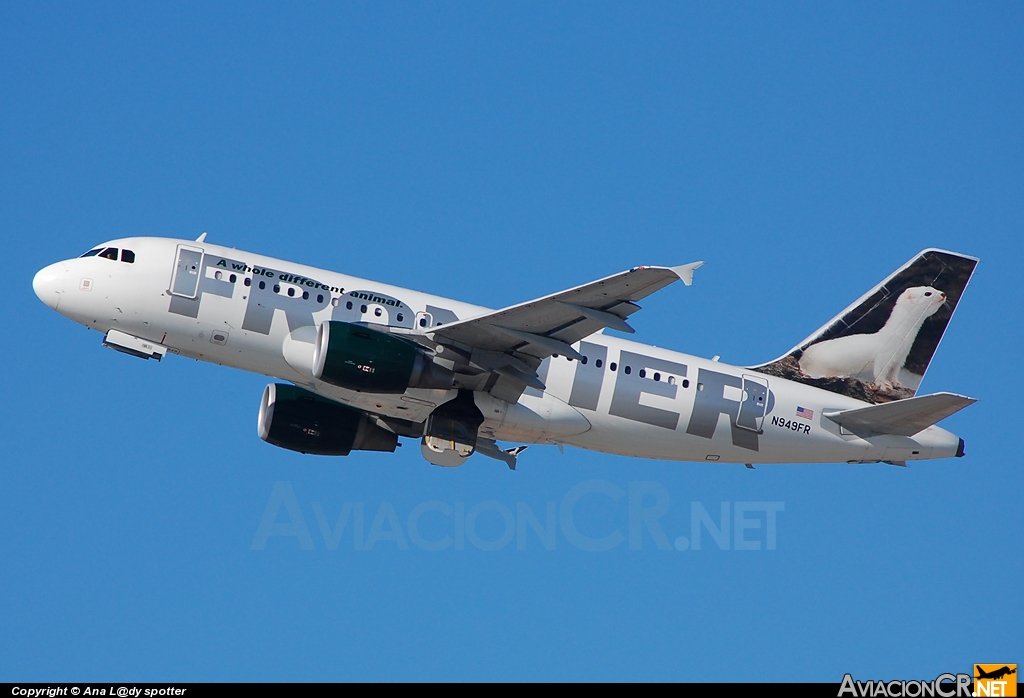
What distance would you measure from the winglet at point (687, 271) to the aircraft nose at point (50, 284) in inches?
696

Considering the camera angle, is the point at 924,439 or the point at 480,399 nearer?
the point at 480,399

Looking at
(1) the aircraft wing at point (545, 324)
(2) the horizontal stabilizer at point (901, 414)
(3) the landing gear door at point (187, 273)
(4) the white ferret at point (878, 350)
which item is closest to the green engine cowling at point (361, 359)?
(1) the aircraft wing at point (545, 324)

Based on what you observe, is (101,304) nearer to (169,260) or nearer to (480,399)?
(169,260)

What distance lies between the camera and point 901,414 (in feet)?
122

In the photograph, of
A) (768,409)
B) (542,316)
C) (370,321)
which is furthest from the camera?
(768,409)

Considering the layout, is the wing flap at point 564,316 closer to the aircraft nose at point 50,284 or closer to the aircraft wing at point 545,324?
the aircraft wing at point 545,324

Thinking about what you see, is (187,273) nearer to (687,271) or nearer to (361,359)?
(361,359)

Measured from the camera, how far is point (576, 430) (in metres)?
36.4

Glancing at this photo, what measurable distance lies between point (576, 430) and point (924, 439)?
11.1m

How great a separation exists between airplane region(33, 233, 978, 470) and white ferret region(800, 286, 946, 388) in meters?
0.21

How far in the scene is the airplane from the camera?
111 ft

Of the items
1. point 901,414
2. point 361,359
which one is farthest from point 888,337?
point 361,359

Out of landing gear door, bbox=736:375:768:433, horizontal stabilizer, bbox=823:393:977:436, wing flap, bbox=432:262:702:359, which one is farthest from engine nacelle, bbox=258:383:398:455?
horizontal stabilizer, bbox=823:393:977:436

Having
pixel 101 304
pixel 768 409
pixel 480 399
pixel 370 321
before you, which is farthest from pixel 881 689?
pixel 101 304
